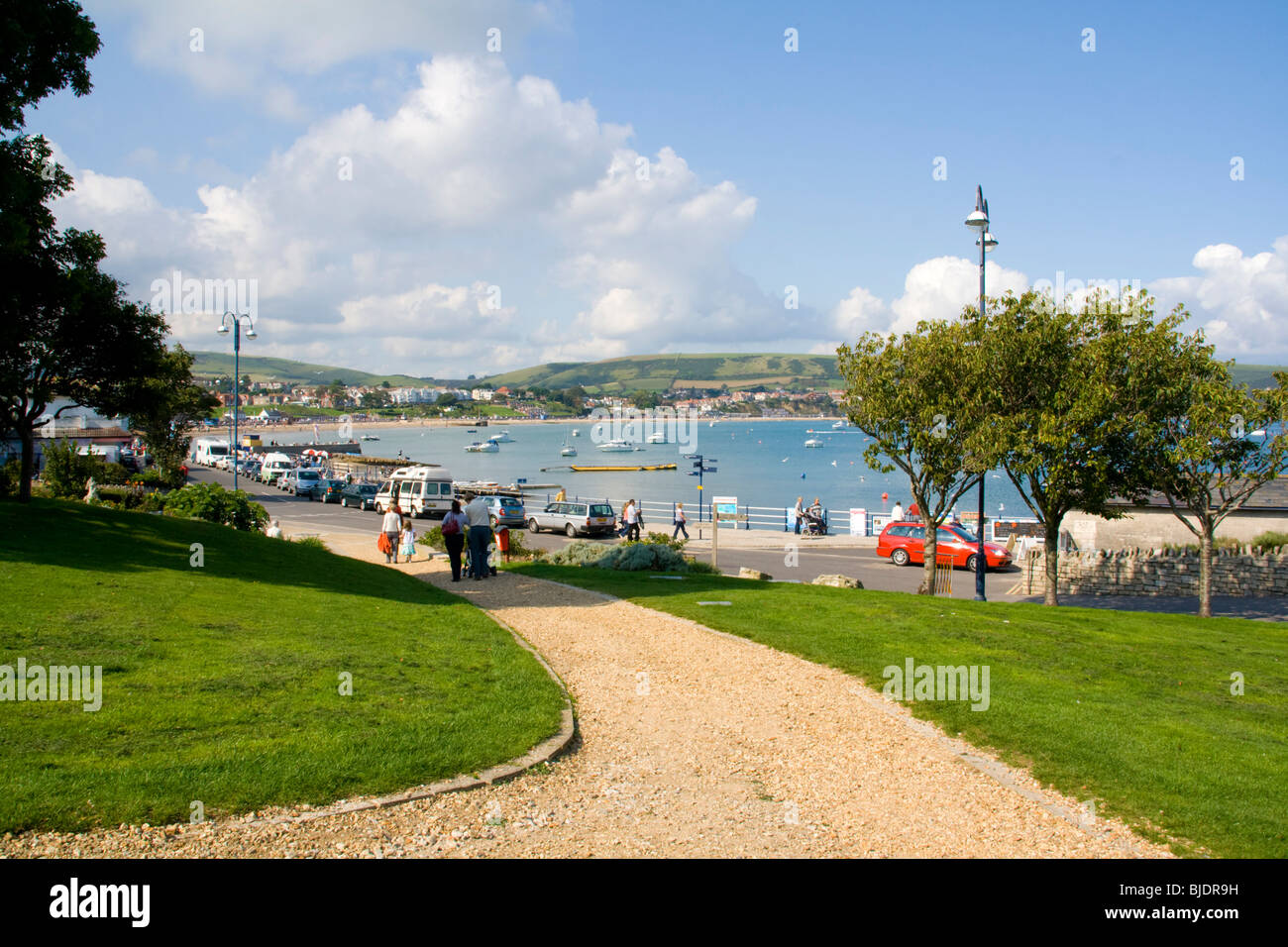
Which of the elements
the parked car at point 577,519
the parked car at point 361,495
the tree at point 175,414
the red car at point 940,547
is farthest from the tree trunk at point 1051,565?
the parked car at point 361,495

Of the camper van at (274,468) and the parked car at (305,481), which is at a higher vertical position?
the camper van at (274,468)

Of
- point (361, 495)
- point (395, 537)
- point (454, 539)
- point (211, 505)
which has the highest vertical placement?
point (211, 505)

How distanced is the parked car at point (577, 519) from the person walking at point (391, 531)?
1416cm

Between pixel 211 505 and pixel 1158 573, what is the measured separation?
26560 millimetres

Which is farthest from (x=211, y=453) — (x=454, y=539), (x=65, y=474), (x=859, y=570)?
(x=454, y=539)

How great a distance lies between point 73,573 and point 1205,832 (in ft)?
41.3

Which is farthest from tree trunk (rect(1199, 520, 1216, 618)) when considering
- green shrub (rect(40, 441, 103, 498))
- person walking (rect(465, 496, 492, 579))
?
green shrub (rect(40, 441, 103, 498))

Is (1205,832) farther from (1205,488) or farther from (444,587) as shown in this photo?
(1205,488)

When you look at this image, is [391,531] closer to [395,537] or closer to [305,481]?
[395,537]

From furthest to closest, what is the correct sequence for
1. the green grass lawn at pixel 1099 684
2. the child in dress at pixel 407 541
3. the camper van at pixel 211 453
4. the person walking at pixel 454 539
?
the camper van at pixel 211 453
the child in dress at pixel 407 541
the person walking at pixel 454 539
the green grass lawn at pixel 1099 684

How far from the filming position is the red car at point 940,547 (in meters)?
29.1

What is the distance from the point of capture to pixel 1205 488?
20359mm

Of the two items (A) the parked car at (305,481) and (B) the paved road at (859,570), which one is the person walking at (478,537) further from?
(A) the parked car at (305,481)

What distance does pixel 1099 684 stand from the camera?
10281 mm
